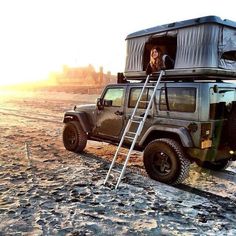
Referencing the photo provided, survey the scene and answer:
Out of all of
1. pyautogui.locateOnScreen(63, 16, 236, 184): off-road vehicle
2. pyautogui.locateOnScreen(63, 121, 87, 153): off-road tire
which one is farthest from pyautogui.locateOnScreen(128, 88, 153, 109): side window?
pyautogui.locateOnScreen(63, 121, 87, 153): off-road tire

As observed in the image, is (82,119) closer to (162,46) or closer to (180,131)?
(162,46)

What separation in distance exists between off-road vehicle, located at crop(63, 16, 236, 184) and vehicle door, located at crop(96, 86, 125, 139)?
0.04m

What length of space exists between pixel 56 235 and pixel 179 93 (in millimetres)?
3702

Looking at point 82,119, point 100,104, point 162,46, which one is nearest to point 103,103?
point 100,104

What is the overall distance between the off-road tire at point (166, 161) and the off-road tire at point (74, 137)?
2573mm

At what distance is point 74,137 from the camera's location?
8.53 m

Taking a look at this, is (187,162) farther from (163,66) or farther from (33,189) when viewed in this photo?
(33,189)

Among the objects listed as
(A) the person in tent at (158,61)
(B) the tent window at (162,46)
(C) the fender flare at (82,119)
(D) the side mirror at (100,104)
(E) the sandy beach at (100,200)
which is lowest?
(E) the sandy beach at (100,200)

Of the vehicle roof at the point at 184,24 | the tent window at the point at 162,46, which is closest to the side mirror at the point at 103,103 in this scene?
the tent window at the point at 162,46

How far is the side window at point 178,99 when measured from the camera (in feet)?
19.3

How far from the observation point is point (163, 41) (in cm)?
729

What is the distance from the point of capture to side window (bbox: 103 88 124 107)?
24.1ft

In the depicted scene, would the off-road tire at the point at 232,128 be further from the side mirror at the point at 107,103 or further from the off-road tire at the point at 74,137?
the off-road tire at the point at 74,137

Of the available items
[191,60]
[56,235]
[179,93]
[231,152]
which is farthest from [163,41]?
[56,235]
